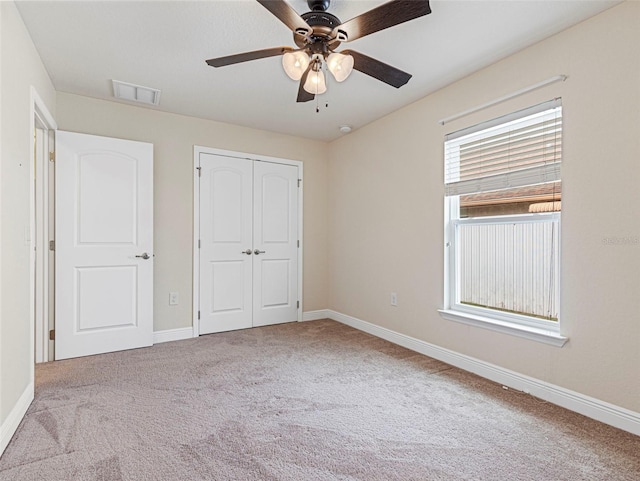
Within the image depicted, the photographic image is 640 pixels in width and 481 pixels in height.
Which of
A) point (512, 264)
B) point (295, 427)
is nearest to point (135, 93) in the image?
point (295, 427)

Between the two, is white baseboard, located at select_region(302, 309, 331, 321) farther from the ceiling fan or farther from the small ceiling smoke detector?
the ceiling fan

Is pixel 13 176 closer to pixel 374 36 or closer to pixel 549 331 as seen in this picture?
pixel 374 36

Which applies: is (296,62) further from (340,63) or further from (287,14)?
(287,14)

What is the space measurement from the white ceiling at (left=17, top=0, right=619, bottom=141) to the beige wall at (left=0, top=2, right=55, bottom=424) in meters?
0.28

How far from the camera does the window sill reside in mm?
2346

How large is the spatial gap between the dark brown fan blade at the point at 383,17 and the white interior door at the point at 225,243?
2.57 metres

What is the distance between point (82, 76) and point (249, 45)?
1.58 m

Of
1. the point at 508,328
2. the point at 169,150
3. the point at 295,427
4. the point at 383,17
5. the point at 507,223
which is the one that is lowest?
the point at 295,427

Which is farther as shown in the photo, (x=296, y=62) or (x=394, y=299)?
(x=394, y=299)

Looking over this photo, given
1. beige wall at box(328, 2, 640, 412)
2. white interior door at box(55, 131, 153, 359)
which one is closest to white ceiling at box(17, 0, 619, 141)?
beige wall at box(328, 2, 640, 412)

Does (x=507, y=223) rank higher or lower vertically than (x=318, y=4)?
lower

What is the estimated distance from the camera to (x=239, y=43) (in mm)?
2461

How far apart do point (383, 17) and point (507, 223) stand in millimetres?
1841

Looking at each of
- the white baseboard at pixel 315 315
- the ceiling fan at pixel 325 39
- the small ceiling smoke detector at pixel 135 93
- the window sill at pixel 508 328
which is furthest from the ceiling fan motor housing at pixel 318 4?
the white baseboard at pixel 315 315
